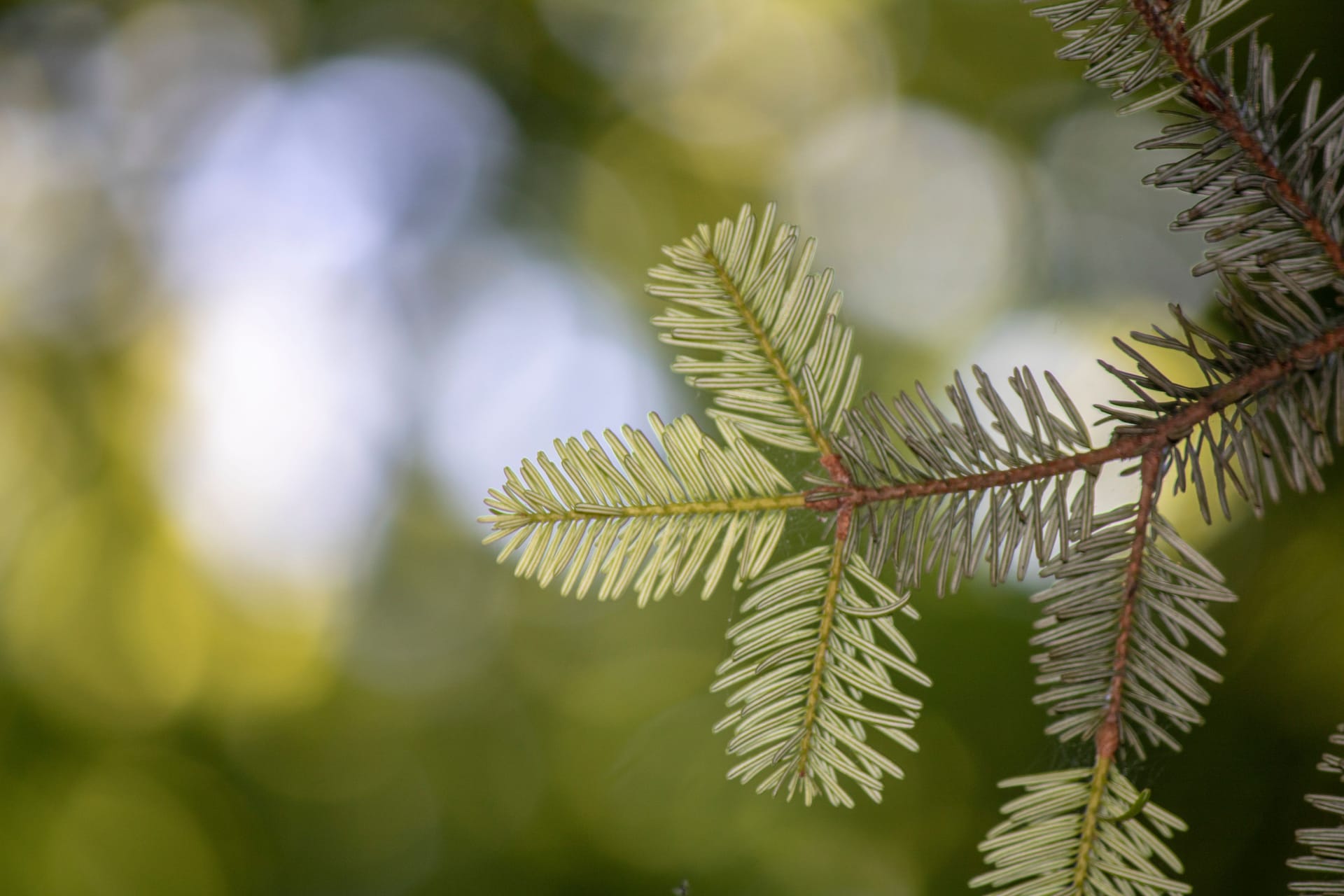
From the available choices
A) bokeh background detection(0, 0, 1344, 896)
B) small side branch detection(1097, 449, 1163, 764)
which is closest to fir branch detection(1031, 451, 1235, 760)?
small side branch detection(1097, 449, 1163, 764)

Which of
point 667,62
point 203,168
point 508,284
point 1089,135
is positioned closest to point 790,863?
point 508,284

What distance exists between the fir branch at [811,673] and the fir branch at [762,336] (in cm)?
4

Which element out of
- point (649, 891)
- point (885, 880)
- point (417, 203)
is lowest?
point (649, 891)

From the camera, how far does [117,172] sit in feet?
3.78

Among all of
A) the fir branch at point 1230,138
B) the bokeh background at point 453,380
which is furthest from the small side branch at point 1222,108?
the bokeh background at point 453,380

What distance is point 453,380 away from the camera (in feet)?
3.63

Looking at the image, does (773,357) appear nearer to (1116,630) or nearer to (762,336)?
(762,336)

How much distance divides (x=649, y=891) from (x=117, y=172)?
1.21 meters

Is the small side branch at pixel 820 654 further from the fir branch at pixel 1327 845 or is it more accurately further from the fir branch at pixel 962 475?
the fir branch at pixel 1327 845

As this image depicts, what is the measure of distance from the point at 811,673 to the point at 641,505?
0.08m

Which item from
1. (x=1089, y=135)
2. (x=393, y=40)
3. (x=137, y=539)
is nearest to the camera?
(x=1089, y=135)

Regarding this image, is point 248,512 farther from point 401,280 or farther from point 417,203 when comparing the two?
point 417,203

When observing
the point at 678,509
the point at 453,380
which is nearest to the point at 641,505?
the point at 678,509

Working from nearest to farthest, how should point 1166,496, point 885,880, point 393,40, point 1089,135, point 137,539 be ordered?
1. point 1166,496
2. point 885,880
3. point 1089,135
4. point 137,539
5. point 393,40
